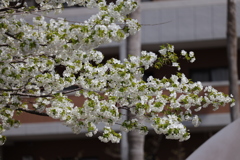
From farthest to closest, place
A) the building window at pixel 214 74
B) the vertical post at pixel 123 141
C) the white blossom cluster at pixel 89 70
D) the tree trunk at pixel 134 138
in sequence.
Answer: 1. the building window at pixel 214 74
2. the vertical post at pixel 123 141
3. the tree trunk at pixel 134 138
4. the white blossom cluster at pixel 89 70

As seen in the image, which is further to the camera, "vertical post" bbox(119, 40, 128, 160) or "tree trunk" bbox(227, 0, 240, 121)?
"vertical post" bbox(119, 40, 128, 160)

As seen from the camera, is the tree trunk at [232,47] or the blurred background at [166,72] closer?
the tree trunk at [232,47]

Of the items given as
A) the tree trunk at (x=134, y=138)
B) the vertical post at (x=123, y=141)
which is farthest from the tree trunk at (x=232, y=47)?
the tree trunk at (x=134, y=138)

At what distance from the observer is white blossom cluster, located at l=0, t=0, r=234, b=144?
408 inches

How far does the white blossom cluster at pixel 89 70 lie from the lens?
10352 mm

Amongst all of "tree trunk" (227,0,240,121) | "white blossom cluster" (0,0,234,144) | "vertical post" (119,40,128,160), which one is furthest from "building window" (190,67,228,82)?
"white blossom cluster" (0,0,234,144)

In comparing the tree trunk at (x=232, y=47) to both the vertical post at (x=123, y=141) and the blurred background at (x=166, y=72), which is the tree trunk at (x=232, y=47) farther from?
the vertical post at (x=123, y=141)

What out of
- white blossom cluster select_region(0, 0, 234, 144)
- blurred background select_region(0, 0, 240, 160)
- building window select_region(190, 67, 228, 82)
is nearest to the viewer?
white blossom cluster select_region(0, 0, 234, 144)

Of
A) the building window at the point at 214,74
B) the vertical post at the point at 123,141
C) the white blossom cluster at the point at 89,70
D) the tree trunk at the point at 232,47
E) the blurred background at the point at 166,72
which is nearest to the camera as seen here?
the white blossom cluster at the point at 89,70

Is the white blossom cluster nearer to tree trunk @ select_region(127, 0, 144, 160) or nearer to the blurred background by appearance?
tree trunk @ select_region(127, 0, 144, 160)

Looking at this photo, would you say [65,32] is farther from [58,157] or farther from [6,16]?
[58,157]

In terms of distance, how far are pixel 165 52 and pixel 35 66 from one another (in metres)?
2.05

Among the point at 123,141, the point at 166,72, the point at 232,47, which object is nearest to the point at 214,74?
Answer: the point at 166,72

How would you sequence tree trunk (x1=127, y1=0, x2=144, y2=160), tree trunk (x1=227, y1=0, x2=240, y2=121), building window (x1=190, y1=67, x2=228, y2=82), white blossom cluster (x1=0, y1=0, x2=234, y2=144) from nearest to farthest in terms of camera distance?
white blossom cluster (x1=0, y1=0, x2=234, y2=144)
tree trunk (x1=127, y1=0, x2=144, y2=160)
tree trunk (x1=227, y1=0, x2=240, y2=121)
building window (x1=190, y1=67, x2=228, y2=82)
